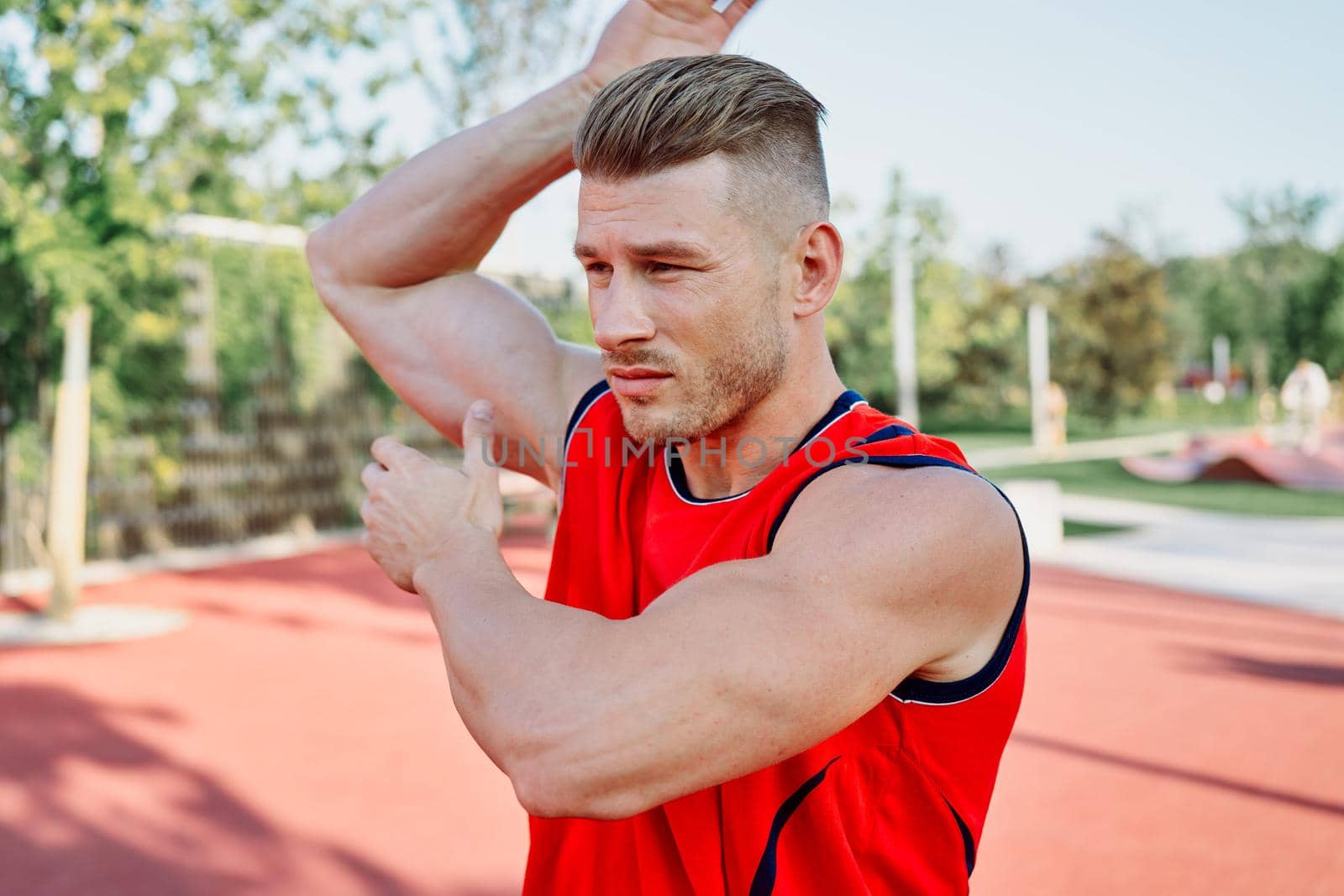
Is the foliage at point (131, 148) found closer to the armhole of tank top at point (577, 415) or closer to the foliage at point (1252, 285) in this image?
the armhole of tank top at point (577, 415)

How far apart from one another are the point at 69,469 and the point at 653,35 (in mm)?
8109

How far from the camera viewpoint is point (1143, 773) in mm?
5438

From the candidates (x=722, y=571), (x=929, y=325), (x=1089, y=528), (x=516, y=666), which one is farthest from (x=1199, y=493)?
(x=516, y=666)

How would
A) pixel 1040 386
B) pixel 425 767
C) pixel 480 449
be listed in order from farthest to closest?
pixel 1040 386
pixel 425 767
pixel 480 449

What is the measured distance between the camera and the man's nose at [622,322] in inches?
64.4

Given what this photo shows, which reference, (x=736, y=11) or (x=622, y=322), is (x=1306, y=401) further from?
(x=622, y=322)

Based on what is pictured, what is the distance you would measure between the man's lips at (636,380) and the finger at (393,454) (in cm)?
36

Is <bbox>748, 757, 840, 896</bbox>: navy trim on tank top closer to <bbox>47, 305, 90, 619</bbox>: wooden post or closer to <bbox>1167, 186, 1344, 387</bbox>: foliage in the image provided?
<bbox>47, 305, 90, 619</bbox>: wooden post

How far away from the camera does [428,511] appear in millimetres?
1739

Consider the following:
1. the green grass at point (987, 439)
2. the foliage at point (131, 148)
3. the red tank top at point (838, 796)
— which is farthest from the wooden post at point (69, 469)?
the green grass at point (987, 439)

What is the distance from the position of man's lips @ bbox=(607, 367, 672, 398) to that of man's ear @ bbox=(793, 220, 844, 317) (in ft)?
0.80

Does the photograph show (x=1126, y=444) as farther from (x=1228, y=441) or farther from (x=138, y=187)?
(x=138, y=187)

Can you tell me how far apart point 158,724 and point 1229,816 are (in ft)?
17.7

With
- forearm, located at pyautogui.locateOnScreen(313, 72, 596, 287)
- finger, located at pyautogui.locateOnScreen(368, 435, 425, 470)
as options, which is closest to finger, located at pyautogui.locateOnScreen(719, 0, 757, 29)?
forearm, located at pyautogui.locateOnScreen(313, 72, 596, 287)
